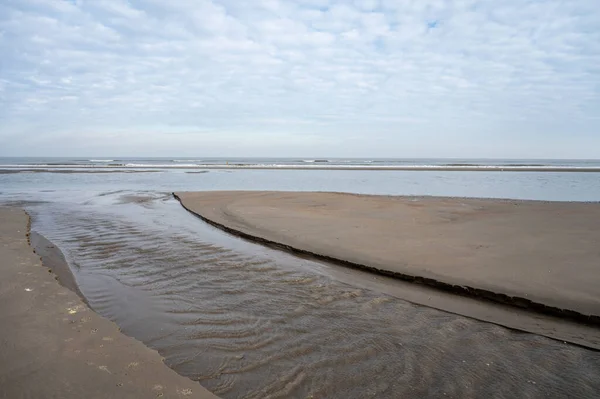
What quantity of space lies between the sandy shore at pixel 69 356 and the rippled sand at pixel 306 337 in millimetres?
284

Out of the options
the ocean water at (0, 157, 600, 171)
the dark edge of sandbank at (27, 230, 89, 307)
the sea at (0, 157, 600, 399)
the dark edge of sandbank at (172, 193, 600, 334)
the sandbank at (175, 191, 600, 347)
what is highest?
the ocean water at (0, 157, 600, 171)

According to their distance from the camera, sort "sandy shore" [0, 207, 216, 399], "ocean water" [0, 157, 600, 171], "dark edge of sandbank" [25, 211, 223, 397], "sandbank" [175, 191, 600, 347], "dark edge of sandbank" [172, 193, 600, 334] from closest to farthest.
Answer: "sandy shore" [0, 207, 216, 399] → "dark edge of sandbank" [172, 193, 600, 334] → "sandbank" [175, 191, 600, 347] → "dark edge of sandbank" [25, 211, 223, 397] → "ocean water" [0, 157, 600, 171]

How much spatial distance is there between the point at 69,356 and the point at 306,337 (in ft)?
7.16

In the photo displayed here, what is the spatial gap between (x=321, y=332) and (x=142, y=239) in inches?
243

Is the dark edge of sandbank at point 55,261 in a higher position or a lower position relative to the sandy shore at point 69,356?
lower

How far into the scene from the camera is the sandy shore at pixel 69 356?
2650 millimetres

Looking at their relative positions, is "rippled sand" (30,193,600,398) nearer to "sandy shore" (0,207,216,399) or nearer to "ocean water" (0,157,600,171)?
"sandy shore" (0,207,216,399)

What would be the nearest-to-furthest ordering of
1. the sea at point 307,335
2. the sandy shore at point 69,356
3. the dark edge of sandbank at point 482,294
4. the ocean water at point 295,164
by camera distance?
the sandy shore at point 69,356 → the sea at point 307,335 → the dark edge of sandbank at point 482,294 → the ocean water at point 295,164

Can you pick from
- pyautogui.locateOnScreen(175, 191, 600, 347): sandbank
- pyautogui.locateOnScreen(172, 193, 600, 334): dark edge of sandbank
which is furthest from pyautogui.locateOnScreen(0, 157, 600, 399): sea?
pyautogui.locateOnScreen(175, 191, 600, 347): sandbank

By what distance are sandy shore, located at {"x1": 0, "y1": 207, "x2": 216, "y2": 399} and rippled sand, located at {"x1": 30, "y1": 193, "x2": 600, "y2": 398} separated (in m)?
0.28

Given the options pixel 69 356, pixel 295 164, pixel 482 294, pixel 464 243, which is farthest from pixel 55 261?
pixel 295 164

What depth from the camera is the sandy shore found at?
2650mm

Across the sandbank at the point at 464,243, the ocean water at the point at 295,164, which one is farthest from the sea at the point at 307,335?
the ocean water at the point at 295,164

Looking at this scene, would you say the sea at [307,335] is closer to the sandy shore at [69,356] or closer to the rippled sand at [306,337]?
the rippled sand at [306,337]
